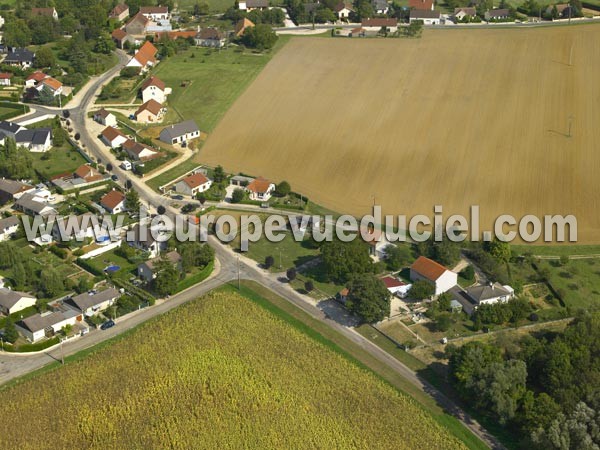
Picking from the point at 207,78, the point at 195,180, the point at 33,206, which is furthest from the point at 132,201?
the point at 207,78

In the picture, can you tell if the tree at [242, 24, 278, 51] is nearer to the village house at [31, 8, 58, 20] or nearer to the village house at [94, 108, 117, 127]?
the village house at [94, 108, 117, 127]

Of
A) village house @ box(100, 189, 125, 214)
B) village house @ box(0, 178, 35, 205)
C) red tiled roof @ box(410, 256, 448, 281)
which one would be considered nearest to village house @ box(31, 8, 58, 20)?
village house @ box(0, 178, 35, 205)

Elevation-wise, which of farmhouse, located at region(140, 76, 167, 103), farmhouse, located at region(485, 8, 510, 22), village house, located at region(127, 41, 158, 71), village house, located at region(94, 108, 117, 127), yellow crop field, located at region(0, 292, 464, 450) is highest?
farmhouse, located at region(485, 8, 510, 22)

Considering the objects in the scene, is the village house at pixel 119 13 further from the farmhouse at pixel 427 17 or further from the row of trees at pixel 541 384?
the row of trees at pixel 541 384

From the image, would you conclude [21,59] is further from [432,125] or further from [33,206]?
[432,125]

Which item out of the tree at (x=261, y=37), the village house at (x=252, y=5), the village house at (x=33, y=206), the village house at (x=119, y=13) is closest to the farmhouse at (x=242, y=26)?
the tree at (x=261, y=37)
